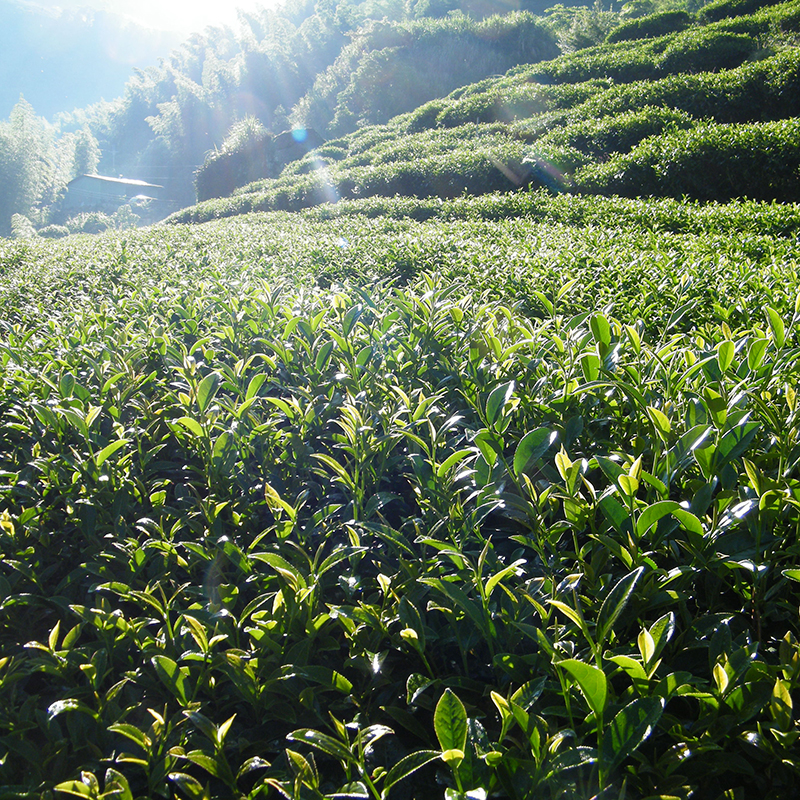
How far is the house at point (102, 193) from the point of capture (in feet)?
232

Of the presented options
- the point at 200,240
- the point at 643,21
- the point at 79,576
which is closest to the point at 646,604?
the point at 79,576

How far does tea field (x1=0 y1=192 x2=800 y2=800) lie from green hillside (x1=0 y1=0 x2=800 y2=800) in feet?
0.04

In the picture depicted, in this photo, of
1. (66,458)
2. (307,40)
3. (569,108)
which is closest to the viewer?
(66,458)

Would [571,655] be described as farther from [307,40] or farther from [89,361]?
[307,40]

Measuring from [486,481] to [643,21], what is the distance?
31446 millimetres

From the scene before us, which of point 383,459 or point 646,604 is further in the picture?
point 383,459

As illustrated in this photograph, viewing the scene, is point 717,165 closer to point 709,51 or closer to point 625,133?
point 625,133

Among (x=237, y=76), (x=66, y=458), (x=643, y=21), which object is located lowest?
(x=66, y=458)

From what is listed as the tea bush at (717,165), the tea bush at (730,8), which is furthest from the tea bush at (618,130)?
the tea bush at (730,8)

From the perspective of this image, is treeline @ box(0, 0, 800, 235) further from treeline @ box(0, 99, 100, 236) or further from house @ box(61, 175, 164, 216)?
house @ box(61, 175, 164, 216)

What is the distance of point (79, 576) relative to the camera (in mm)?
1604

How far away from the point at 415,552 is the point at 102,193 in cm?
8594

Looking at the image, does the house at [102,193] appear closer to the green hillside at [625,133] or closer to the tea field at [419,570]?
the green hillside at [625,133]

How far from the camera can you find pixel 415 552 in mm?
1399
